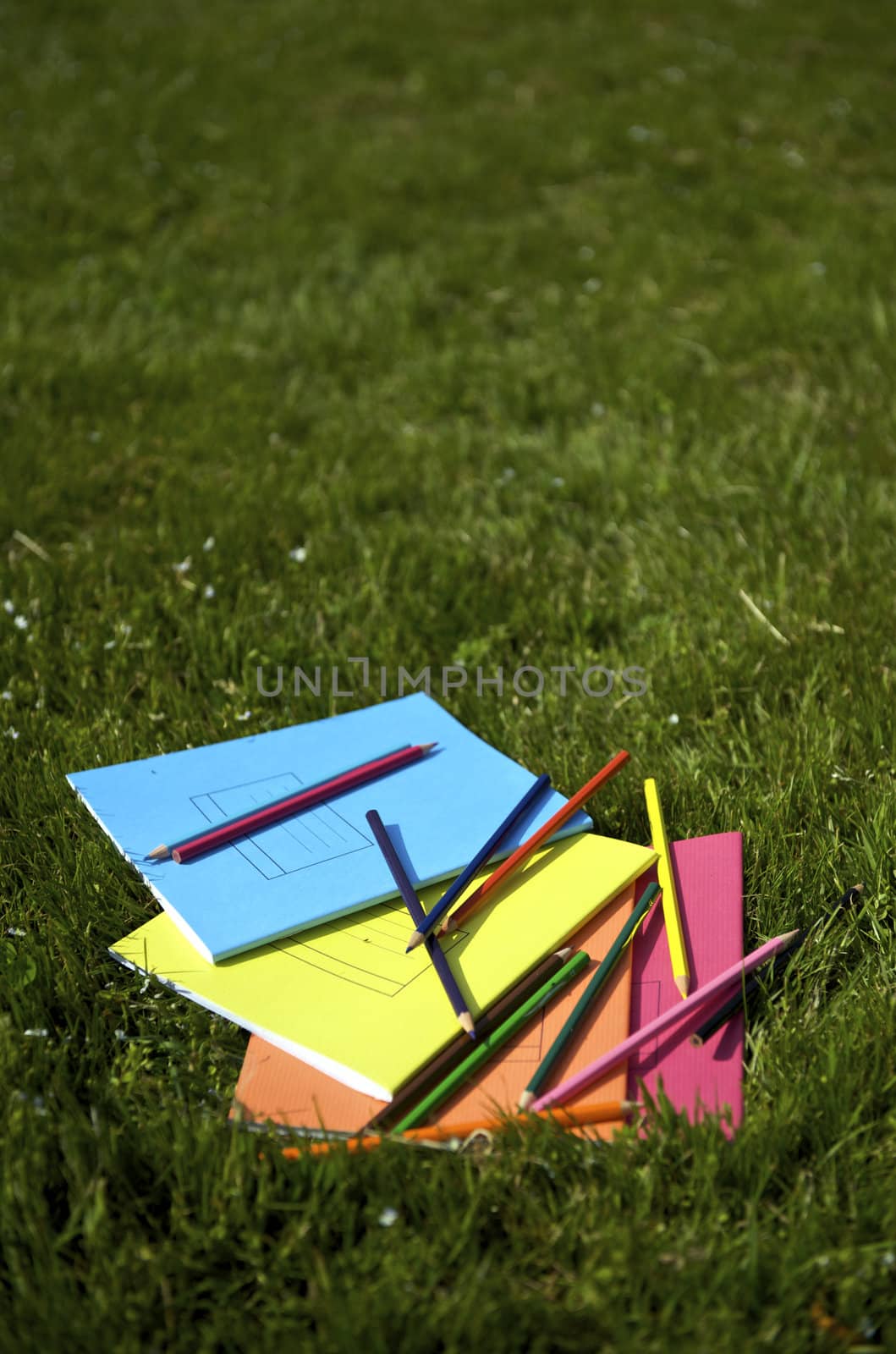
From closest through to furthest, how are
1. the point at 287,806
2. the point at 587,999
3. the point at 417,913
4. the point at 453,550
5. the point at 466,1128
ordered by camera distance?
the point at 466,1128 → the point at 587,999 → the point at 417,913 → the point at 287,806 → the point at 453,550

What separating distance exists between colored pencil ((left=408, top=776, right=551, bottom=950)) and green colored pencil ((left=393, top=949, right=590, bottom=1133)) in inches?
7.4

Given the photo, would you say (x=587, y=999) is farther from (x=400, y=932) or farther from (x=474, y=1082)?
(x=400, y=932)

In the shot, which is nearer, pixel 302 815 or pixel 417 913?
pixel 417 913

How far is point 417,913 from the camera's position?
172cm

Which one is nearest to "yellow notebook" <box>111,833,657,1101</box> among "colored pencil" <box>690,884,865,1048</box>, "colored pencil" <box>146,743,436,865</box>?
"colored pencil" <box>146,743,436,865</box>

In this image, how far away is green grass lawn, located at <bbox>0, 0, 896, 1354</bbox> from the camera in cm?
132

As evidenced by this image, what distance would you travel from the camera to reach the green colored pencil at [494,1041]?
145 cm

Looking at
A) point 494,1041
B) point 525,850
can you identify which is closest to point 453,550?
point 525,850

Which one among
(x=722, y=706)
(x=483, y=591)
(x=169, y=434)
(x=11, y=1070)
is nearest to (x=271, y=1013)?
(x=11, y=1070)

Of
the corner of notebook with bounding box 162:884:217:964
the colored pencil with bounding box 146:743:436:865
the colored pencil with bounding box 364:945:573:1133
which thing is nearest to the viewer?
the colored pencil with bounding box 364:945:573:1133

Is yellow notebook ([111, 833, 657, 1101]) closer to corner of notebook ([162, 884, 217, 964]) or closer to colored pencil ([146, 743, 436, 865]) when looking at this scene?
corner of notebook ([162, 884, 217, 964])

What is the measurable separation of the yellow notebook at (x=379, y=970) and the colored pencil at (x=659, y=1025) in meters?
0.18

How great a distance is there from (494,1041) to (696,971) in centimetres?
35

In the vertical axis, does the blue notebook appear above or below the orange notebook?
above
